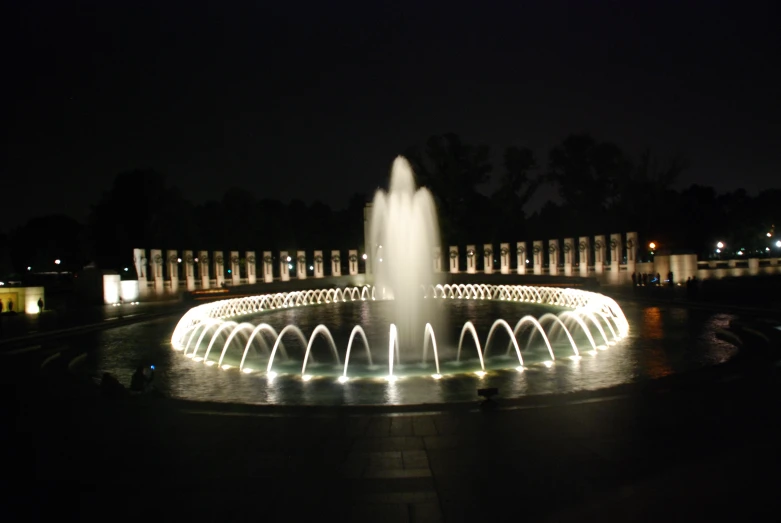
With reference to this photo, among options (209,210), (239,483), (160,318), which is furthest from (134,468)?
(209,210)

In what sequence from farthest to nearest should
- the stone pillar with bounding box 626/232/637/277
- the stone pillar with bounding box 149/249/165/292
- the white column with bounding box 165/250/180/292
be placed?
the white column with bounding box 165/250/180/292 < the stone pillar with bounding box 626/232/637/277 < the stone pillar with bounding box 149/249/165/292

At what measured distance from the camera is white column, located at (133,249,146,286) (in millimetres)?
38928

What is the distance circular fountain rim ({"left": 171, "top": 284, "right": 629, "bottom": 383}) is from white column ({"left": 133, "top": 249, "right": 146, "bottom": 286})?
7.93 metres

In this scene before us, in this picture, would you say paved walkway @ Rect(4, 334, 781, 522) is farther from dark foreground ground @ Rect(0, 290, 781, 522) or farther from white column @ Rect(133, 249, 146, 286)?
white column @ Rect(133, 249, 146, 286)

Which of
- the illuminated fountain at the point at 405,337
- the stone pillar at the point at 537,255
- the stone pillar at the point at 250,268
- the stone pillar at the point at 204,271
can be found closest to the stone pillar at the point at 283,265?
the stone pillar at the point at 250,268

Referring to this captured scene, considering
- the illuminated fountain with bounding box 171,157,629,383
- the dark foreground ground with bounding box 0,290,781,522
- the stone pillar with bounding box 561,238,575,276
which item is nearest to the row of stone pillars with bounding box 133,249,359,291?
the illuminated fountain with bounding box 171,157,629,383

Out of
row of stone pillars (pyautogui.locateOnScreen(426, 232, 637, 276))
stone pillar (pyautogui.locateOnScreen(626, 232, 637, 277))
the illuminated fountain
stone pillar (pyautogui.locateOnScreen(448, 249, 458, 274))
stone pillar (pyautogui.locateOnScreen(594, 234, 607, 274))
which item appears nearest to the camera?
the illuminated fountain

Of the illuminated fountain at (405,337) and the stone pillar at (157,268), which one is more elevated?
the stone pillar at (157,268)

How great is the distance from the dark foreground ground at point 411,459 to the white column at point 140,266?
31.5 m

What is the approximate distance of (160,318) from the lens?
2706cm

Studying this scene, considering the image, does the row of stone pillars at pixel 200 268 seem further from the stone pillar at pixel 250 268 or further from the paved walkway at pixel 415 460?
the paved walkway at pixel 415 460

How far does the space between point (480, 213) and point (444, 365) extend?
5214 centimetres

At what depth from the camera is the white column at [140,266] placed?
38.9m

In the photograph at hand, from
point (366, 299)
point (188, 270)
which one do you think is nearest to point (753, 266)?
point (366, 299)
